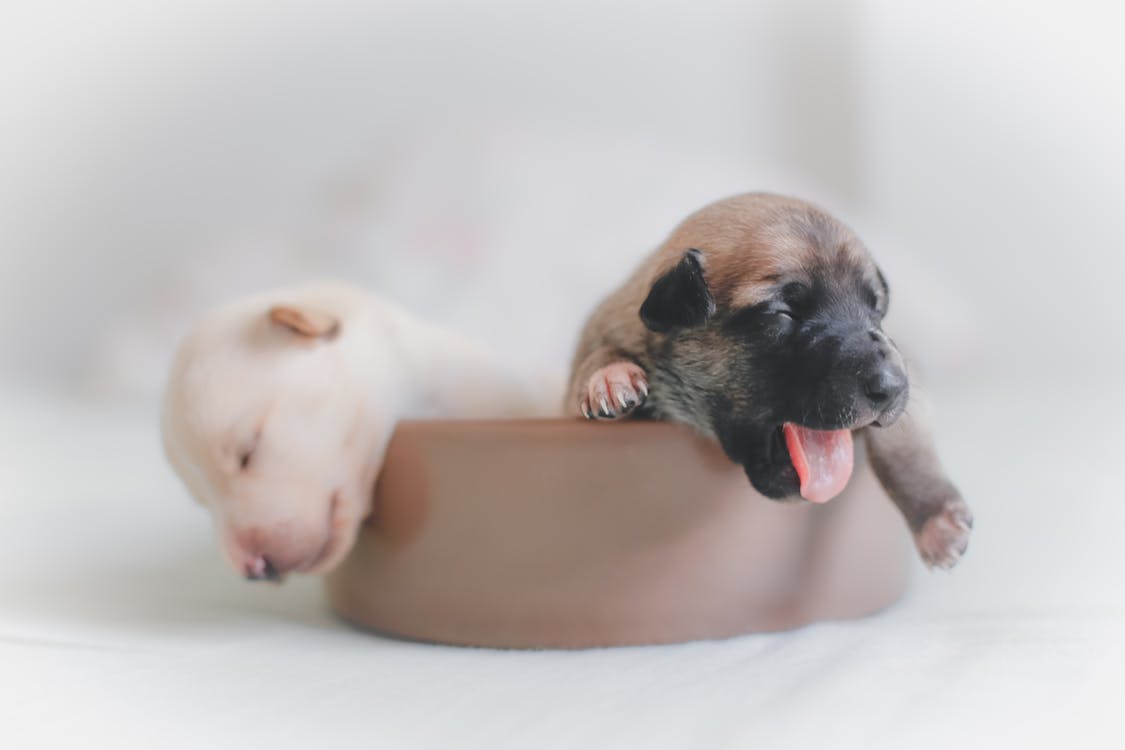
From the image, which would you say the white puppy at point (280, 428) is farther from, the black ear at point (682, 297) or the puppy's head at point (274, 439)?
the black ear at point (682, 297)

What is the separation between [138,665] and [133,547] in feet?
3.65

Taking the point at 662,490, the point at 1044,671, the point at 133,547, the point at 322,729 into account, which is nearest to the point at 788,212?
the point at 662,490

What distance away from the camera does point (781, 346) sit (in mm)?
1990

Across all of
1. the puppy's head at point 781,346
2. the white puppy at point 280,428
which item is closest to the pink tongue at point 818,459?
the puppy's head at point 781,346

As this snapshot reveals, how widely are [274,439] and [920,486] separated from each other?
4.23 feet

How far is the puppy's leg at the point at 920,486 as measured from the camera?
84.1 inches

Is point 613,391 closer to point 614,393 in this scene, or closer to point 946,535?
point 614,393

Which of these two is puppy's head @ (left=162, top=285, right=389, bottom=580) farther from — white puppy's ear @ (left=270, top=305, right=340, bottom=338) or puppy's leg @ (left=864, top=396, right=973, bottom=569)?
puppy's leg @ (left=864, top=396, right=973, bottom=569)

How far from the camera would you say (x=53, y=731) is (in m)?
1.83

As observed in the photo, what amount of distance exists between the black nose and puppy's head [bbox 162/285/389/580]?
3.41 ft

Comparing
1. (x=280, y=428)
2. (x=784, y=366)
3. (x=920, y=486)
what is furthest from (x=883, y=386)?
(x=280, y=428)

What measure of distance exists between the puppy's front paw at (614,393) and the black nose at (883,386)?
43 cm

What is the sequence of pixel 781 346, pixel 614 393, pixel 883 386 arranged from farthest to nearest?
pixel 614 393 → pixel 781 346 → pixel 883 386

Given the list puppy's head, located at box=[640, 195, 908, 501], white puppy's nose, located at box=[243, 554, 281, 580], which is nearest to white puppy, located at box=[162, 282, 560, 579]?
white puppy's nose, located at box=[243, 554, 281, 580]
